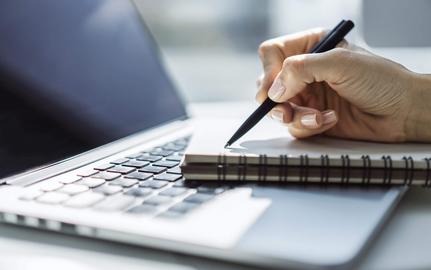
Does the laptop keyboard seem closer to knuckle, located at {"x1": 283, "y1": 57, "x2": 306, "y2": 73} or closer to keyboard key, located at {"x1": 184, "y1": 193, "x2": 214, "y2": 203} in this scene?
keyboard key, located at {"x1": 184, "y1": 193, "x2": 214, "y2": 203}

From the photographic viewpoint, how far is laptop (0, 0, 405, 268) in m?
0.34

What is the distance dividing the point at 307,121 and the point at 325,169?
5.5 inches

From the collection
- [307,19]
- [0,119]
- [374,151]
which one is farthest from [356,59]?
[307,19]

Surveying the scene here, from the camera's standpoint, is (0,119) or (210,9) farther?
(210,9)

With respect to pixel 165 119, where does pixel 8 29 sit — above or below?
above

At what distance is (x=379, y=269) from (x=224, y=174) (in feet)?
0.53

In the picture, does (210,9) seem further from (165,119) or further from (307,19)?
(165,119)

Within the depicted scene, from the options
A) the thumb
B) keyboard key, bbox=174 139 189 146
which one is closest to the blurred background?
keyboard key, bbox=174 139 189 146

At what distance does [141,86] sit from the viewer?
73 cm

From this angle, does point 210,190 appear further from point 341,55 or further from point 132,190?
point 341,55

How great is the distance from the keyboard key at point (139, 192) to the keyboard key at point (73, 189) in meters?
0.04

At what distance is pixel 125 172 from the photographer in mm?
495

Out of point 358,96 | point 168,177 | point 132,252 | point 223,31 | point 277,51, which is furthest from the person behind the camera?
point 223,31

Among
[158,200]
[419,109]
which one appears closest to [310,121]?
[419,109]
